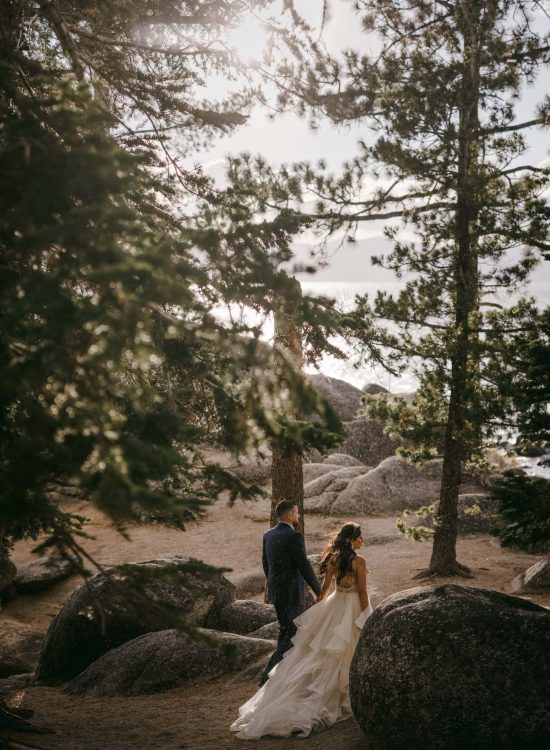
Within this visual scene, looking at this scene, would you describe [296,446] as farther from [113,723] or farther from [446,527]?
[446,527]

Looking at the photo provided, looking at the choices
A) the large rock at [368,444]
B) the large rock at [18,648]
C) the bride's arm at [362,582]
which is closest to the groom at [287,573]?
the bride's arm at [362,582]

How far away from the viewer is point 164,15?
7953mm

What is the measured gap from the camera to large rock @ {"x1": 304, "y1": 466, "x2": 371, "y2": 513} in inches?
842

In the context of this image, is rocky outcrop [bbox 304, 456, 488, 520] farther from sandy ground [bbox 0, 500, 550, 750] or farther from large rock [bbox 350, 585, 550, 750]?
large rock [bbox 350, 585, 550, 750]

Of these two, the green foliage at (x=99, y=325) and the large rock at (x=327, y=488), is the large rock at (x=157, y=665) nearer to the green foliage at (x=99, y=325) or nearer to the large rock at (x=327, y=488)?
the green foliage at (x=99, y=325)

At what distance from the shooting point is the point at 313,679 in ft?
23.4

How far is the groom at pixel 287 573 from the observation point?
7.69 m

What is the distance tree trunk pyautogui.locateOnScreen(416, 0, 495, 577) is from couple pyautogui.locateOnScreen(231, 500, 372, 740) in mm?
5690

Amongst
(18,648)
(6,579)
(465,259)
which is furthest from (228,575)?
(465,259)

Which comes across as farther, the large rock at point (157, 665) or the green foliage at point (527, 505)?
the large rock at point (157, 665)

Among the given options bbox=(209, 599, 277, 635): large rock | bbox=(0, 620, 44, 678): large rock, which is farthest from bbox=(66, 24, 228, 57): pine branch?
bbox=(0, 620, 44, 678): large rock

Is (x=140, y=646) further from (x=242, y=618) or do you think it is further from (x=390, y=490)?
(x=390, y=490)

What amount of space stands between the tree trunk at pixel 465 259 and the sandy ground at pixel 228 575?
9.94 ft

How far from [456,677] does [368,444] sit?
22.0 meters
